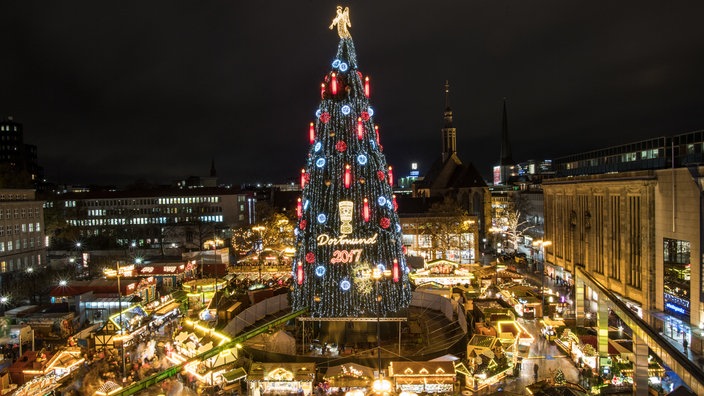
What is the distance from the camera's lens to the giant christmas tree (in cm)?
2223

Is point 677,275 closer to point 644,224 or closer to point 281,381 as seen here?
point 644,224

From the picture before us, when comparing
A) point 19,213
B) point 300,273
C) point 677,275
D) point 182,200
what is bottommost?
point 677,275

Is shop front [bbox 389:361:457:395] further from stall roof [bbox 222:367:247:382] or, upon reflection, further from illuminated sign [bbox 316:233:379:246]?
stall roof [bbox 222:367:247:382]

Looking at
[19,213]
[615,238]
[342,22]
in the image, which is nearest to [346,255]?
[342,22]

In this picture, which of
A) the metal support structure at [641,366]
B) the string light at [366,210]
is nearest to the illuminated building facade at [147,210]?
the string light at [366,210]

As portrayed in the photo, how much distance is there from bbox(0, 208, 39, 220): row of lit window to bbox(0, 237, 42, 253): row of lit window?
8.67 feet

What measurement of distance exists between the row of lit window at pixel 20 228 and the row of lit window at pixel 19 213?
0.96m

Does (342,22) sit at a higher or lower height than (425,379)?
higher

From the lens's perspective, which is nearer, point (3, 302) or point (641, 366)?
point (641, 366)

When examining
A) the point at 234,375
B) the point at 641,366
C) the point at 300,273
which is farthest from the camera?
the point at 300,273

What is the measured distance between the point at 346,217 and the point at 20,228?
48.3 meters

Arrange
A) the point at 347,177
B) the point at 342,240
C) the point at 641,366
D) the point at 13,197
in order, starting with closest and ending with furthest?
the point at 641,366, the point at 347,177, the point at 342,240, the point at 13,197

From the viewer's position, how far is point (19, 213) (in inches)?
2126

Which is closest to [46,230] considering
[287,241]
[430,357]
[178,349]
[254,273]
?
[287,241]
